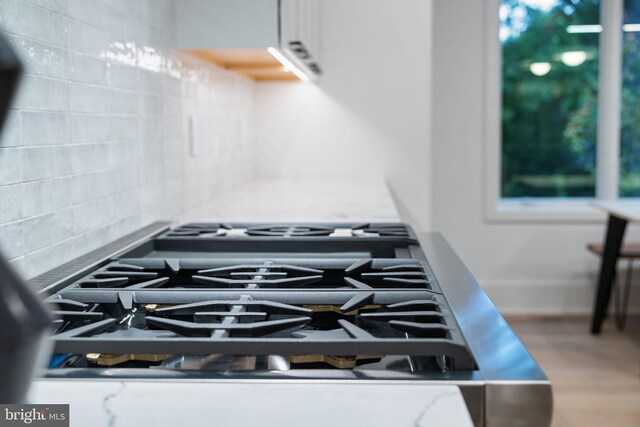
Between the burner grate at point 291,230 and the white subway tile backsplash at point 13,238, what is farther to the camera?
the burner grate at point 291,230

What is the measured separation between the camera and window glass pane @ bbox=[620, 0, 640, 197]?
4781 millimetres

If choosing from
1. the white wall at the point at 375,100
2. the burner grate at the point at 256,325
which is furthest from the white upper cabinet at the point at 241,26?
the white wall at the point at 375,100

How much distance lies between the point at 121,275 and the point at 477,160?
3850 mm

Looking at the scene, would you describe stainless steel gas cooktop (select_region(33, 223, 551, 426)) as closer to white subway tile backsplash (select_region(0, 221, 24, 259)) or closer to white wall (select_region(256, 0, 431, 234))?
white subway tile backsplash (select_region(0, 221, 24, 259))

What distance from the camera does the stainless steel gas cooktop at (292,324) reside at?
0.79 metres

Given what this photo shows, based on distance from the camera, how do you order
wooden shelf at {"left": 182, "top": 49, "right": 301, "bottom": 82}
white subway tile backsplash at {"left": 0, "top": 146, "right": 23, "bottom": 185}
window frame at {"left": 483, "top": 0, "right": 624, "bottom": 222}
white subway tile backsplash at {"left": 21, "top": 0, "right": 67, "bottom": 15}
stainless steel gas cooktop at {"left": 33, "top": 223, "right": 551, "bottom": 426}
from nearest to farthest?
stainless steel gas cooktop at {"left": 33, "top": 223, "right": 551, "bottom": 426}
white subway tile backsplash at {"left": 0, "top": 146, "right": 23, "bottom": 185}
white subway tile backsplash at {"left": 21, "top": 0, "right": 67, "bottom": 15}
wooden shelf at {"left": 182, "top": 49, "right": 301, "bottom": 82}
window frame at {"left": 483, "top": 0, "right": 624, "bottom": 222}

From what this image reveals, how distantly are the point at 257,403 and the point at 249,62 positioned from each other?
211cm

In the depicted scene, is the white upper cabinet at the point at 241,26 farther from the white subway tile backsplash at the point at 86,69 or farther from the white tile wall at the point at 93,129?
the white subway tile backsplash at the point at 86,69

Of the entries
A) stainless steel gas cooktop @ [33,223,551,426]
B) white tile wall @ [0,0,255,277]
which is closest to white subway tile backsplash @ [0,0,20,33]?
white tile wall @ [0,0,255,277]

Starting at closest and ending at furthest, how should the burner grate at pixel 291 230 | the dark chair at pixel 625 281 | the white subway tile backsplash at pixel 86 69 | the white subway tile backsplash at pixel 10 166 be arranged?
the white subway tile backsplash at pixel 10 166, the white subway tile backsplash at pixel 86 69, the burner grate at pixel 291 230, the dark chair at pixel 625 281

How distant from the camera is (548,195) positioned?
197 inches

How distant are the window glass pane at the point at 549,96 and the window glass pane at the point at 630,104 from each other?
0.54ft

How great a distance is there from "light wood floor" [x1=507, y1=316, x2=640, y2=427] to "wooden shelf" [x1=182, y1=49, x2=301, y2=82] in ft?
5.38

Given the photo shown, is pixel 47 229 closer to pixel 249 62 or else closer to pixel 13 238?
pixel 13 238
